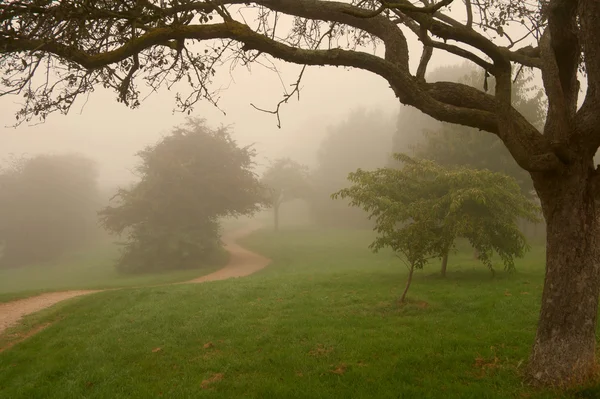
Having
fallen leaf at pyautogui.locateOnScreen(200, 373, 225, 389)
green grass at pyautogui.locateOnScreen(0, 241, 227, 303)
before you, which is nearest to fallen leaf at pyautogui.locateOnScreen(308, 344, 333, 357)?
fallen leaf at pyautogui.locateOnScreen(200, 373, 225, 389)

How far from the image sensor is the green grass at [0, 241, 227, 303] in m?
27.0

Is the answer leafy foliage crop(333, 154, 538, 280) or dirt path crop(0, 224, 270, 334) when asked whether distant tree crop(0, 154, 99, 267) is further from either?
leafy foliage crop(333, 154, 538, 280)

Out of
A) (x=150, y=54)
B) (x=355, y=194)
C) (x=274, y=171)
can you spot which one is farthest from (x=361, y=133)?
(x=150, y=54)

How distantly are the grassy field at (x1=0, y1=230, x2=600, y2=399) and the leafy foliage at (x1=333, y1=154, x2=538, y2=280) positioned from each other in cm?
172

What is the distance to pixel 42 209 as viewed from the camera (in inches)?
1982

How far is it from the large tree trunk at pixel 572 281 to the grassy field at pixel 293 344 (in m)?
0.42

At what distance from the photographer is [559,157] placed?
5.81m

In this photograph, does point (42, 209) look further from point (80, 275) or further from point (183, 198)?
point (183, 198)

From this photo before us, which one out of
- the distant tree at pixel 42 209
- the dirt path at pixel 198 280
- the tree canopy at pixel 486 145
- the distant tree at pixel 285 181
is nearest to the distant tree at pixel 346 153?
the distant tree at pixel 285 181

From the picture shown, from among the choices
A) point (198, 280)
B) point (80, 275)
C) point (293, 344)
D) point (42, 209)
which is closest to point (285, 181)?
point (42, 209)

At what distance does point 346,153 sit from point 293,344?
59.9 metres

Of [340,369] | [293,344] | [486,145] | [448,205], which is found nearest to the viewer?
[340,369]

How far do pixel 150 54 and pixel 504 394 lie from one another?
937cm

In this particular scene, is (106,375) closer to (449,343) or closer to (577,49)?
(449,343)
